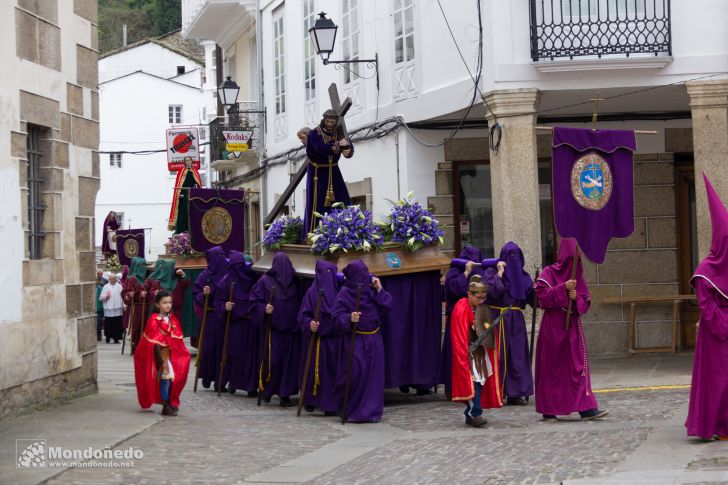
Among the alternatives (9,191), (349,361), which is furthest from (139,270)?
(349,361)

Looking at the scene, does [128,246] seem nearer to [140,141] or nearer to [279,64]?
[279,64]

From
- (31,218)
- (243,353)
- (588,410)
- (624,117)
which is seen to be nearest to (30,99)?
(31,218)

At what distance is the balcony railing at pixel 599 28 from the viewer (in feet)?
54.0

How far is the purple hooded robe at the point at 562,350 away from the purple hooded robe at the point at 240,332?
4.72m

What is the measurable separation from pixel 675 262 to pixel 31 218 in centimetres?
971

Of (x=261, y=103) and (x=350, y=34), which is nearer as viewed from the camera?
(x=350, y=34)

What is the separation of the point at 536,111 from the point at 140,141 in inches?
1679

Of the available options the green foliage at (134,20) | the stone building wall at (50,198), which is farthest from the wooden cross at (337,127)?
the green foliage at (134,20)

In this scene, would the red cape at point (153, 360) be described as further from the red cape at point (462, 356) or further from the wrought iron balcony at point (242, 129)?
the wrought iron balcony at point (242, 129)

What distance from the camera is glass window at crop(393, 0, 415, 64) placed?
19922 millimetres

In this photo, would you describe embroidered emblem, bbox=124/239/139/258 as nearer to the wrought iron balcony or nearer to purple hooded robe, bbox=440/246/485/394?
the wrought iron balcony

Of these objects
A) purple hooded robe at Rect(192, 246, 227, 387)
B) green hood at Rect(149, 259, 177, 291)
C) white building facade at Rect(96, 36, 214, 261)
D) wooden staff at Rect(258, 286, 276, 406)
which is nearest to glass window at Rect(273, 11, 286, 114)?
green hood at Rect(149, 259, 177, 291)

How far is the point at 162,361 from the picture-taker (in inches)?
525

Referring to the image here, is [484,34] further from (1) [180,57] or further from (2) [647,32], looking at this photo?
(1) [180,57]
